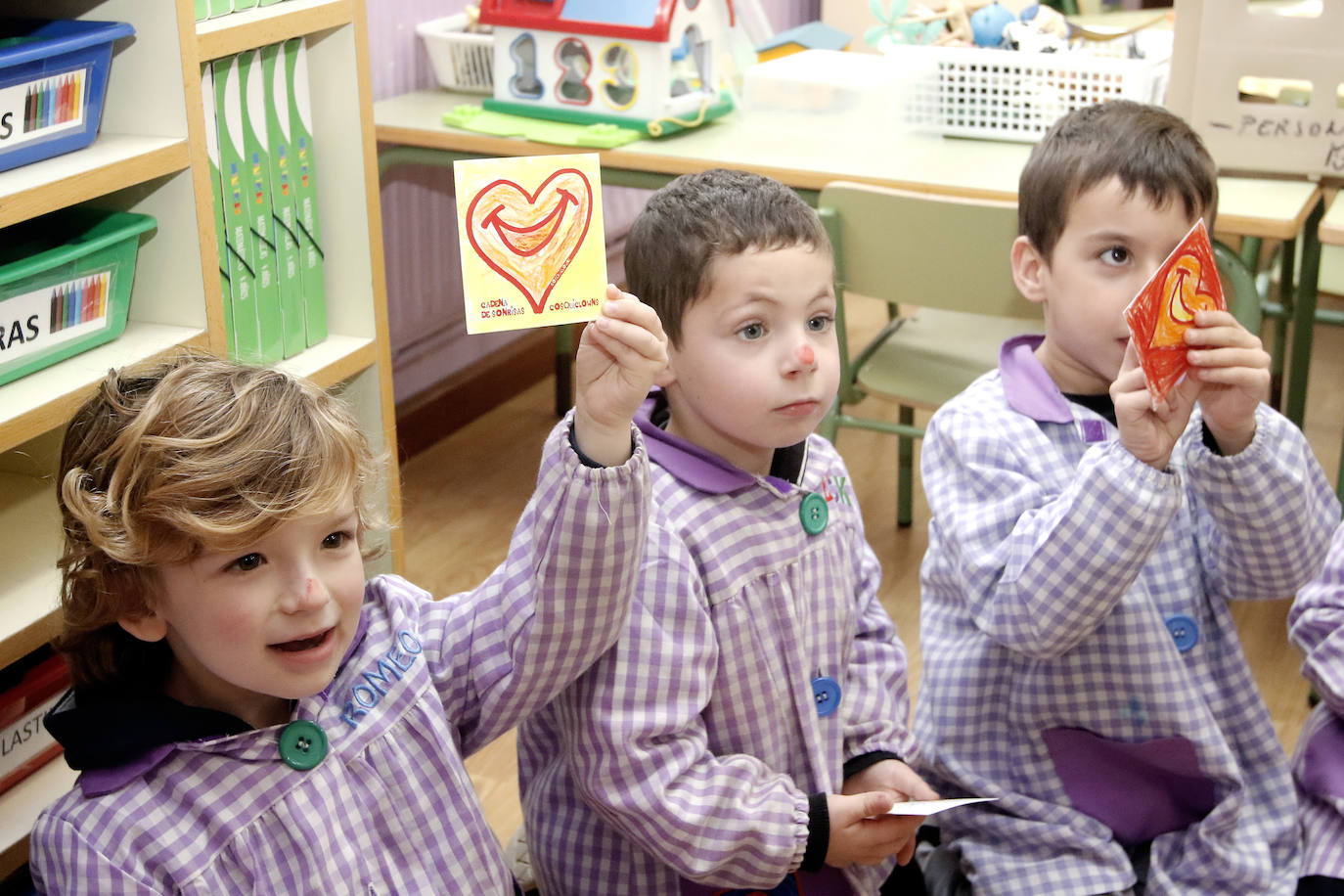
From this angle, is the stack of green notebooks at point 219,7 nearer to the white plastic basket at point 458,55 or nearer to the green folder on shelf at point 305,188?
the green folder on shelf at point 305,188

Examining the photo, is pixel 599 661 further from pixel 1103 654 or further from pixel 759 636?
pixel 1103 654

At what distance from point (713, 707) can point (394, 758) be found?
286 mm

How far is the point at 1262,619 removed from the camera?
2.42 meters

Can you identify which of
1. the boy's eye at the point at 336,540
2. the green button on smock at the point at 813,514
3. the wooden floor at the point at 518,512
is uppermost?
the boy's eye at the point at 336,540

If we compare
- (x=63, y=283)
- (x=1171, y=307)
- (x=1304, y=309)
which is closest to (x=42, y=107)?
(x=63, y=283)

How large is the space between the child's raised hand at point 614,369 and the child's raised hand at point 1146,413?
1.40 ft

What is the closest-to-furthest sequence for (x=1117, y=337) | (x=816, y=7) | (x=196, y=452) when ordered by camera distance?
(x=196, y=452) → (x=1117, y=337) → (x=816, y=7)

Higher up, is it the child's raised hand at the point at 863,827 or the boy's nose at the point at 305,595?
the boy's nose at the point at 305,595

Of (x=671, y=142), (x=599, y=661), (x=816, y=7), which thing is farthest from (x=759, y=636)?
(x=816, y=7)

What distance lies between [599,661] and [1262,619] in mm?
1659

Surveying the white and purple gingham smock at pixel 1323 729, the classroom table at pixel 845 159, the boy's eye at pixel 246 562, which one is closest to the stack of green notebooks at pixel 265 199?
the classroom table at pixel 845 159

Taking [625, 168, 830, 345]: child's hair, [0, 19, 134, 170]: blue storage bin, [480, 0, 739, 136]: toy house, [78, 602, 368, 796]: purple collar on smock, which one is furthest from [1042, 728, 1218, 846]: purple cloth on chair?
[480, 0, 739, 136]: toy house

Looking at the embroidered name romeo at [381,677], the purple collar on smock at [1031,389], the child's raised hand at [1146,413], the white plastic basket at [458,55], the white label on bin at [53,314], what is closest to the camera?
the embroidered name romeo at [381,677]

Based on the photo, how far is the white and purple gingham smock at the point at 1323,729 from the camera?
1321 mm
